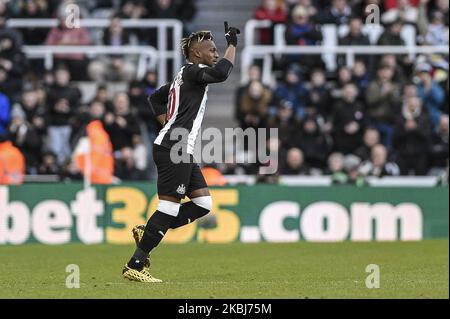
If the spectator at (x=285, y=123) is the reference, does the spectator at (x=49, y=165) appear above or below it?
below

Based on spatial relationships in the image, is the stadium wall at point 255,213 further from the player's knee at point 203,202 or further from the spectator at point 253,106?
the player's knee at point 203,202

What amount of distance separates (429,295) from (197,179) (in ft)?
8.52

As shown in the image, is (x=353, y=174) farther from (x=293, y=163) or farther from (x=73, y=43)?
(x=73, y=43)

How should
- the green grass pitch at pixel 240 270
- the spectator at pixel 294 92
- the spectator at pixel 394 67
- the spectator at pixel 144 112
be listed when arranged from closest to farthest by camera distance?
the green grass pitch at pixel 240 270
the spectator at pixel 144 112
the spectator at pixel 294 92
the spectator at pixel 394 67

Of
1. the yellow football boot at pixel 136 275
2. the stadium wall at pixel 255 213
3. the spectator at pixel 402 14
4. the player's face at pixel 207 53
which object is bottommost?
the stadium wall at pixel 255 213

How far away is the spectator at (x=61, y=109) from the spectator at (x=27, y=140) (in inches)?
23.1

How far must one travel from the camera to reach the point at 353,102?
21516 millimetres

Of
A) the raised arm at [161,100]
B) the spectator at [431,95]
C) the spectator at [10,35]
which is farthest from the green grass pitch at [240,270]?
the spectator at [10,35]

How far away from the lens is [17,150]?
20.2 meters

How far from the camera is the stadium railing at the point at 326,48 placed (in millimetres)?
22266

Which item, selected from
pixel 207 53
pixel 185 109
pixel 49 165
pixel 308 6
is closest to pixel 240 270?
pixel 185 109

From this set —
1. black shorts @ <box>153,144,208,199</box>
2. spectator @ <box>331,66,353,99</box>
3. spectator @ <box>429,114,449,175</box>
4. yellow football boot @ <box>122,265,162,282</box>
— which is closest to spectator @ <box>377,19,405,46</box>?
spectator @ <box>331,66,353,99</box>
